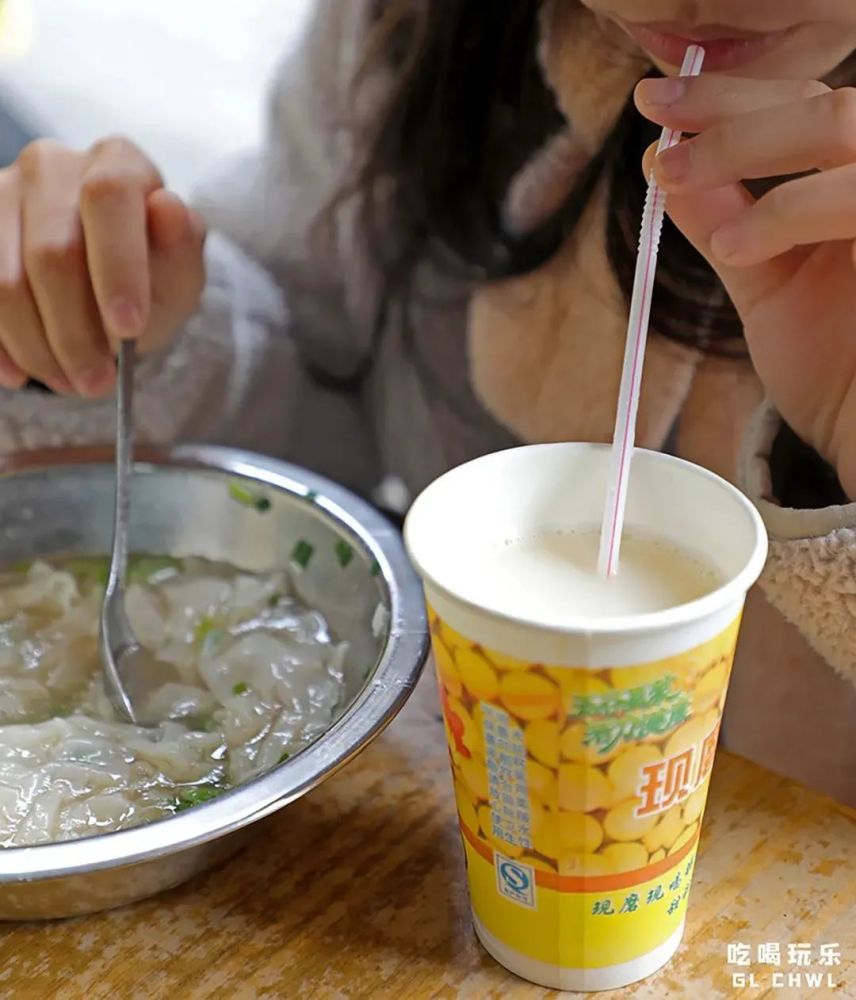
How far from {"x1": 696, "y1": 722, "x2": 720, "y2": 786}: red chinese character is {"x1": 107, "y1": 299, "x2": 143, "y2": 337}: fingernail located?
61cm

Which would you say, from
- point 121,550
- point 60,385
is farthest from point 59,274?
point 121,550

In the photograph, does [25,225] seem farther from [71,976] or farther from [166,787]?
[71,976]

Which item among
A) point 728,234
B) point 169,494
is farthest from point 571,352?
point 169,494

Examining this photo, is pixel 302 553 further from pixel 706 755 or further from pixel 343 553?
pixel 706 755

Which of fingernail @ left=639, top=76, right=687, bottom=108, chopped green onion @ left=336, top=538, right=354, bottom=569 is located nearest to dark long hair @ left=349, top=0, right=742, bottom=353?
fingernail @ left=639, top=76, right=687, bottom=108

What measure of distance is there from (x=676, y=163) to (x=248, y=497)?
526mm

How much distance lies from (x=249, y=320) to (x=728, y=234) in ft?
2.10

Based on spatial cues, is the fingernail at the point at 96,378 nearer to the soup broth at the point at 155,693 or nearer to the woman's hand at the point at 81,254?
the woman's hand at the point at 81,254

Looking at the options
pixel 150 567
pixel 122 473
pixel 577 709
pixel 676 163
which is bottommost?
pixel 150 567

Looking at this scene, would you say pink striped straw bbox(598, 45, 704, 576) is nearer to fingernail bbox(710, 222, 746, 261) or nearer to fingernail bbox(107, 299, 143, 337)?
fingernail bbox(710, 222, 746, 261)

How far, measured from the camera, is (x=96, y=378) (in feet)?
3.31

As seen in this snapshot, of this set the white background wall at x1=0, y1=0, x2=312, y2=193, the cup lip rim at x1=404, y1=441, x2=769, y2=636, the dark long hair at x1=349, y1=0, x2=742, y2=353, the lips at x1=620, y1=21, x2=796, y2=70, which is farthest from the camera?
the white background wall at x1=0, y1=0, x2=312, y2=193

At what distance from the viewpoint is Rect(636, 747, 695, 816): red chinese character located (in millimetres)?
584

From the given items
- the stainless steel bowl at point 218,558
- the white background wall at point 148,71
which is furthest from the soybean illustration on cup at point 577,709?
the white background wall at point 148,71
